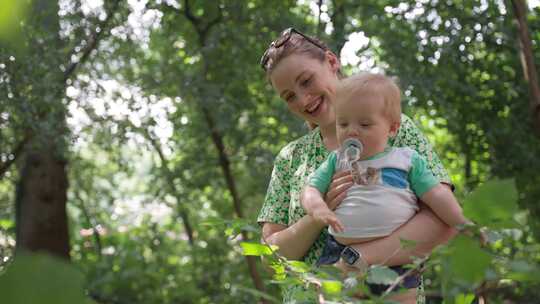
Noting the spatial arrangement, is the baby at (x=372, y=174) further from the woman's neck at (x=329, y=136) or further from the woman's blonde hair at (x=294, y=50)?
the woman's blonde hair at (x=294, y=50)

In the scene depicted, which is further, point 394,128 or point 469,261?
point 394,128

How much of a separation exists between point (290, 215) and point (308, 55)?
1.59ft

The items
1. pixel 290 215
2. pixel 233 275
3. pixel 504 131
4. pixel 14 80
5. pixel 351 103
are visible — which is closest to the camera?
pixel 351 103

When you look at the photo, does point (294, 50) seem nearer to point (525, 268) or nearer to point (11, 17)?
point (525, 268)

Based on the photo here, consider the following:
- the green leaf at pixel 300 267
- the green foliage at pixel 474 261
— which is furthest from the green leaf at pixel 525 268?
the green leaf at pixel 300 267

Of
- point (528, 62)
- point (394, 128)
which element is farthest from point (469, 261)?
point (528, 62)

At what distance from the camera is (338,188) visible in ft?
6.09

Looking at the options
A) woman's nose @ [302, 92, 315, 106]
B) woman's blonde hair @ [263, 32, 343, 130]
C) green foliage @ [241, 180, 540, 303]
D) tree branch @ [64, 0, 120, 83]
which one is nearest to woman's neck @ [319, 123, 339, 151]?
woman's nose @ [302, 92, 315, 106]

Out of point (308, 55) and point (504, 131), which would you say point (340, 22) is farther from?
point (308, 55)

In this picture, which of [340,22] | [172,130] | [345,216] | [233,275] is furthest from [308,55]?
Result: [233,275]

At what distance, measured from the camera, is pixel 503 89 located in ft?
19.7

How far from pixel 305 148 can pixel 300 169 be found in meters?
0.08

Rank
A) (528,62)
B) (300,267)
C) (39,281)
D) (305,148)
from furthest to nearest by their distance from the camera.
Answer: (528,62) → (305,148) → (300,267) → (39,281)

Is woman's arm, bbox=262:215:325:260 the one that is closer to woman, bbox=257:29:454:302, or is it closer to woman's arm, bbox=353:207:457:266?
woman, bbox=257:29:454:302
